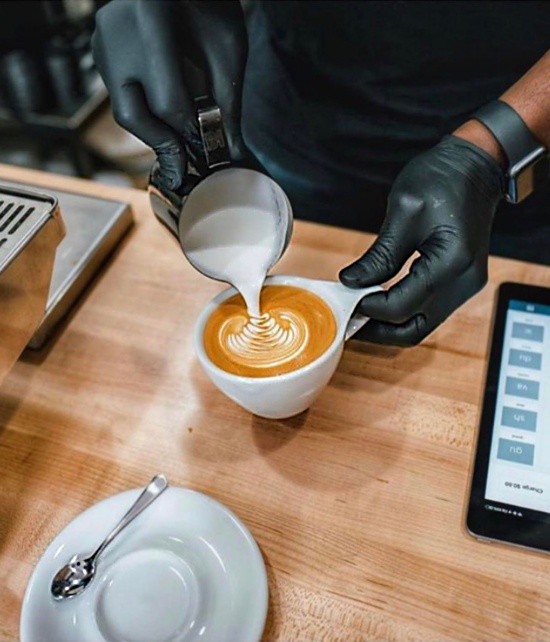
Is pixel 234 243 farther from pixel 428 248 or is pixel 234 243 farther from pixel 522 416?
pixel 522 416

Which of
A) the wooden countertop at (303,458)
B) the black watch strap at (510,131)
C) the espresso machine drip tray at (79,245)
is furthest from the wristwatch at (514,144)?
the espresso machine drip tray at (79,245)

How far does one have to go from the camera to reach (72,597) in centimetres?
77

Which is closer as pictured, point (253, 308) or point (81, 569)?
point (81, 569)

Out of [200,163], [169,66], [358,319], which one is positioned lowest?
[358,319]

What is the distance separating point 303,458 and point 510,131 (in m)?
0.52

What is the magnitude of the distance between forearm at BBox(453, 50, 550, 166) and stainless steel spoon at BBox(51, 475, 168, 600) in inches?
25.0

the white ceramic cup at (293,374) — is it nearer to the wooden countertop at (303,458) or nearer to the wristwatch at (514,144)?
the wooden countertop at (303,458)

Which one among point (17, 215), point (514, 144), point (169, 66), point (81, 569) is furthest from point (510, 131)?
point (81, 569)

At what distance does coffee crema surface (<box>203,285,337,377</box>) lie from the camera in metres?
0.86

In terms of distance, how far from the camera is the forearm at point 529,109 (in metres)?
1.01

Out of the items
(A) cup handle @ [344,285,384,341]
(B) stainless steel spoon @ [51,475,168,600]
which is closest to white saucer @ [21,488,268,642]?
(B) stainless steel spoon @ [51,475,168,600]

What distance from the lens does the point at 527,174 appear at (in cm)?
105

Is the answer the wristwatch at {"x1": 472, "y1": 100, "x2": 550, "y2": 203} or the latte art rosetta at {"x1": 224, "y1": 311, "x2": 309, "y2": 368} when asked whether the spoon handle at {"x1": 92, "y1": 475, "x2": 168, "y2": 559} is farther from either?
the wristwatch at {"x1": 472, "y1": 100, "x2": 550, "y2": 203}

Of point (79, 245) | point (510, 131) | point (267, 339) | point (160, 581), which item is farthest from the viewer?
point (79, 245)
